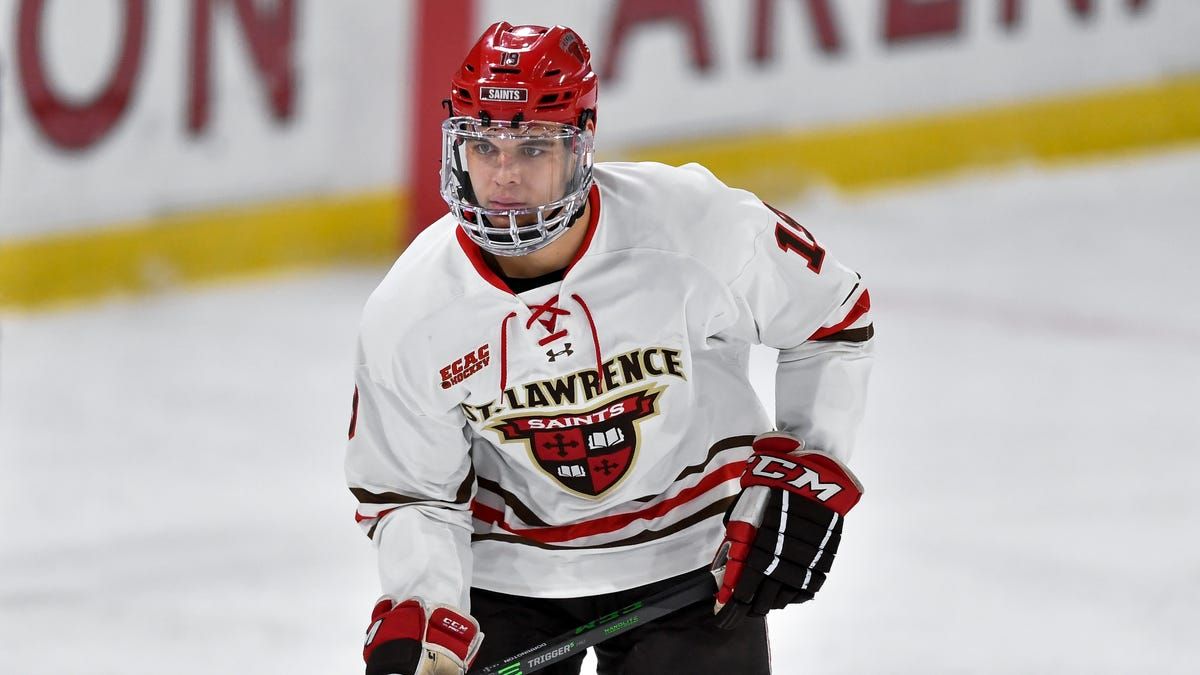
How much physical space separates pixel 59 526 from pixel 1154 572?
7.16 feet

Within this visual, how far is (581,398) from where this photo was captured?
2.24m

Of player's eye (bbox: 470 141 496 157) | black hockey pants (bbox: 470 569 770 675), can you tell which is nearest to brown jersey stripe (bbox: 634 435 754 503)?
black hockey pants (bbox: 470 569 770 675)

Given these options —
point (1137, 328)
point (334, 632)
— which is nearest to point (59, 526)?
point (334, 632)

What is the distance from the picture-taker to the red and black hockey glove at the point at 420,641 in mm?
2148

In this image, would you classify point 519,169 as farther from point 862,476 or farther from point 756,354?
point 756,354

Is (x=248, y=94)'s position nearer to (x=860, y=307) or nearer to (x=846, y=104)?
(x=846, y=104)

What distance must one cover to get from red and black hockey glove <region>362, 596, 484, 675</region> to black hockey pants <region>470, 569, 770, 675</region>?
0.42ft

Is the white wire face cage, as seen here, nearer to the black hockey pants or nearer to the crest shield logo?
the crest shield logo

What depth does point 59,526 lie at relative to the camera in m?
3.72

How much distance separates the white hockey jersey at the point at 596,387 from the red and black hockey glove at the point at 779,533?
0.27ft

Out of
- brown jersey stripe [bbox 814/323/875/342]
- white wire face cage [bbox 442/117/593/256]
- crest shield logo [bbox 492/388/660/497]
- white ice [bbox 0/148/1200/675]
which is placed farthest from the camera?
white ice [bbox 0/148/1200/675]

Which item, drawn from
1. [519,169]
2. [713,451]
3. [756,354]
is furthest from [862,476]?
[519,169]

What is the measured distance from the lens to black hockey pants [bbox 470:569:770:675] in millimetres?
2338

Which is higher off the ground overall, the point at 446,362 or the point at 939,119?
the point at 446,362
